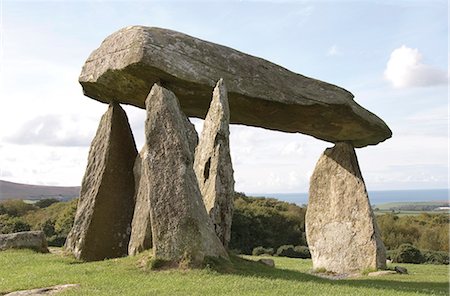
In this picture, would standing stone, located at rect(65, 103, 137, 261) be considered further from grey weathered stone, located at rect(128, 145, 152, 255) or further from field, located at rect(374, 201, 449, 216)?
field, located at rect(374, 201, 449, 216)

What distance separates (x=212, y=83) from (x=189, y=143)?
1957 millimetres

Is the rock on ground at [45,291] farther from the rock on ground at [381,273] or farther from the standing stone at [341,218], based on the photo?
the standing stone at [341,218]

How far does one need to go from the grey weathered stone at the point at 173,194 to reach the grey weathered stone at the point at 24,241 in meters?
9.25

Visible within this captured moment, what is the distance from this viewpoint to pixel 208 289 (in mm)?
11906

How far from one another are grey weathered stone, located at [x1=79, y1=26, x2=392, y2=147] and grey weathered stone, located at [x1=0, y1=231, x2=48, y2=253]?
635 cm

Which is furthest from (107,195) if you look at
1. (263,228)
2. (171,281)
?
(263,228)

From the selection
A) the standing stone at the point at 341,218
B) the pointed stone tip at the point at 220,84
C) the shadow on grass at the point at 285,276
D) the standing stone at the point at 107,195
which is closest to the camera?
the shadow on grass at the point at 285,276

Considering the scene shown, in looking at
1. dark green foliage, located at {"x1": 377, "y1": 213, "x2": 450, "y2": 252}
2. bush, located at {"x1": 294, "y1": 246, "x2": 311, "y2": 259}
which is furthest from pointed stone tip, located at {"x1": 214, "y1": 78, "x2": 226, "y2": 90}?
dark green foliage, located at {"x1": 377, "y1": 213, "x2": 450, "y2": 252}

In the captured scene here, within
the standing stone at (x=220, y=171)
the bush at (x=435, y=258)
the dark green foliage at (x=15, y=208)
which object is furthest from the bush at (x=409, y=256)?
the dark green foliage at (x=15, y=208)

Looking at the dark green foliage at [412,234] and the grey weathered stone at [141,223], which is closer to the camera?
the grey weathered stone at [141,223]

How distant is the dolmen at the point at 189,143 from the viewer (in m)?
14.3

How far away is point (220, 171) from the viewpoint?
52.2 ft

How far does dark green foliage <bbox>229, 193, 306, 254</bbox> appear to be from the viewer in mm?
38844

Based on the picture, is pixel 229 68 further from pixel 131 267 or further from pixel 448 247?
pixel 448 247
